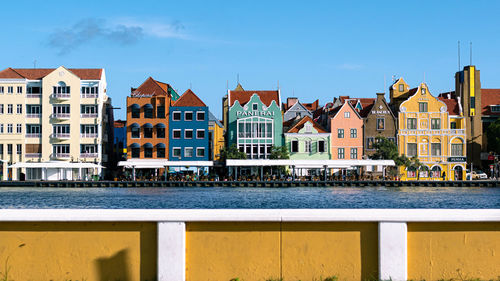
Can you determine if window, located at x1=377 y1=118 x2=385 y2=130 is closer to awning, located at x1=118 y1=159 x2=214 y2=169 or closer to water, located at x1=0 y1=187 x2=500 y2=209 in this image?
awning, located at x1=118 y1=159 x2=214 y2=169

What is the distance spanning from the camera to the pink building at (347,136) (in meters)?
86.4

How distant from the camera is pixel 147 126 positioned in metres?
84.7

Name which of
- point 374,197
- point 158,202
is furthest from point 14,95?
point 374,197

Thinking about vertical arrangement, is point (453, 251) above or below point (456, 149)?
below

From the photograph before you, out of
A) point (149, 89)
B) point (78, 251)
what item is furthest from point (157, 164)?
point (78, 251)

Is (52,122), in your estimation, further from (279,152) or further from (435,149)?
(435,149)

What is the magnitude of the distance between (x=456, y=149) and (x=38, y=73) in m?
52.8

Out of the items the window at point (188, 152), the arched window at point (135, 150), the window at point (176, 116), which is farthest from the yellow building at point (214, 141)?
the arched window at point (135, 150)

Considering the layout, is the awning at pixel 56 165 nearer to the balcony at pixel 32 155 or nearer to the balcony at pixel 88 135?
the balcony at pixel 32 155

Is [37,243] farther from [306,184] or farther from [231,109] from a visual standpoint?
[231,109]

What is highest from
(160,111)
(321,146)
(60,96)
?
(60,96)

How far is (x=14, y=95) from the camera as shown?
83688 millimetres

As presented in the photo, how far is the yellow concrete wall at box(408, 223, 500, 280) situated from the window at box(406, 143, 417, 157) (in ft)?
264

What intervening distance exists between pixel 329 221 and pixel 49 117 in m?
80.6
